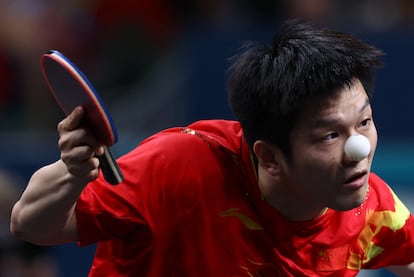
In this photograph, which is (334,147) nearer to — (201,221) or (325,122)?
(325,122)

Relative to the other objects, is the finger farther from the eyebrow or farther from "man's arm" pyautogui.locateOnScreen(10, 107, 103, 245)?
the eyebrow

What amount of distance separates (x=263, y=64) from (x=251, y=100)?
11 cm

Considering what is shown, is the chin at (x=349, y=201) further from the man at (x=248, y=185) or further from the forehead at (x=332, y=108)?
the forehead at (x=332, y=108)

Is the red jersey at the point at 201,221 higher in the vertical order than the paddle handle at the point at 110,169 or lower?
lower

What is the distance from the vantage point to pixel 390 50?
6.96m

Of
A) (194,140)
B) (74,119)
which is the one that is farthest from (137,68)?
(74,119)

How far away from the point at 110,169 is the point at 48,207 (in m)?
0.21

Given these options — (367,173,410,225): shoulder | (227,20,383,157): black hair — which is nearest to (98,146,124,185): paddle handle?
(227,20,383,157): black hair

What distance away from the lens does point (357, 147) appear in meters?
3.05

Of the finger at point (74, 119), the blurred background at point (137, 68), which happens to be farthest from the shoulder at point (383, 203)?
the blurred background at point (137, 68)

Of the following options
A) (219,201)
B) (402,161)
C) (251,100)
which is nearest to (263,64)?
(251,100)

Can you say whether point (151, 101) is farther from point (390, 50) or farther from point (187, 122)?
point (390, 50)

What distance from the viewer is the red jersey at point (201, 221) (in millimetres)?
3137

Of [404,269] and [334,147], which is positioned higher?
[334,147]
